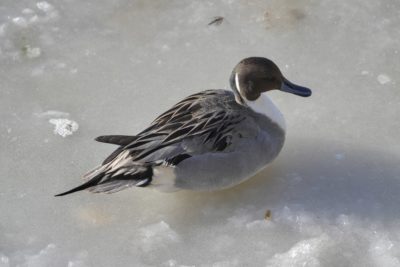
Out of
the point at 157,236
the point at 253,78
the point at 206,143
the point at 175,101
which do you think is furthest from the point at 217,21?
the point at 157,236

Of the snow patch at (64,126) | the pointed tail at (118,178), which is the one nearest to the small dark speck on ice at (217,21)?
the snow patch at (64,126)

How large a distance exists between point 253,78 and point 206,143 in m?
0.48

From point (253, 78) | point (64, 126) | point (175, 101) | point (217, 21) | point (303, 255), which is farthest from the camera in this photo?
point (217, 21)

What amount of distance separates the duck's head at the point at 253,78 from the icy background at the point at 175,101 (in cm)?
42

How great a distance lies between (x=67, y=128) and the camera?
189 inches

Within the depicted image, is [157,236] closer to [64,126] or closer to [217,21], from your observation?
[64,126]

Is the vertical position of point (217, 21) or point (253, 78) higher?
point (253, 78)

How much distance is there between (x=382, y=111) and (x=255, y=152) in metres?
0.96

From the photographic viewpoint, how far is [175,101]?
4.95 m

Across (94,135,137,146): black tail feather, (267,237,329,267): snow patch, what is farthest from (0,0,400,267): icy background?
(94,135,137,146): black tail feather

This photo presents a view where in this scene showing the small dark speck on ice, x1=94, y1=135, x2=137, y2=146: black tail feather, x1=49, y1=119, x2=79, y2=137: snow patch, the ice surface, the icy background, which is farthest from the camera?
the small dark speck on ice

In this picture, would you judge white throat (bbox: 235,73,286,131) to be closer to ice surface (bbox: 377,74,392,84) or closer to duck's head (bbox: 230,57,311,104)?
duck's head (bbox: 230,57,311,104)

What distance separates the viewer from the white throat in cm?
443

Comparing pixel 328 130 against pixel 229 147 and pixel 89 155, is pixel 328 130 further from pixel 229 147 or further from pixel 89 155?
pixel 89 155
